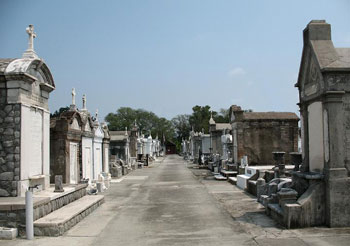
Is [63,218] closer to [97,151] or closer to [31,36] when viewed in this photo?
[31,36]

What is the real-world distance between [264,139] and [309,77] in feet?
40.4

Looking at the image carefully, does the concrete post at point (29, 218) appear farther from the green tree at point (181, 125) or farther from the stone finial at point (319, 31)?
the green tree at point (181, 125)

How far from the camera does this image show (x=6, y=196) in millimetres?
8609

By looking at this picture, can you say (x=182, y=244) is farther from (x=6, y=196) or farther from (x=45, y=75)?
(x=45, y=75)

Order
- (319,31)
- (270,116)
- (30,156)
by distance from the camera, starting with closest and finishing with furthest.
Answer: (319,31), (30,156), (270,116)

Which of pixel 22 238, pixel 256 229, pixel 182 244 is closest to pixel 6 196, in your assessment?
pixel 22 238

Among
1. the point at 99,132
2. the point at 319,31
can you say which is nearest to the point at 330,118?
the point at 319,31

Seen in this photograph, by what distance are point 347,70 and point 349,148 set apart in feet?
5.79

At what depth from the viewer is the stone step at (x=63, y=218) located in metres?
7.68

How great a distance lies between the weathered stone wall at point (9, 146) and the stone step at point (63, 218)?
120 cm

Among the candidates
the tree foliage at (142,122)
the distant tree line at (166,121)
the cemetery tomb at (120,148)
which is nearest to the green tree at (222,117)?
the distant tree line at (166,121)

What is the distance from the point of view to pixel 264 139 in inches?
842

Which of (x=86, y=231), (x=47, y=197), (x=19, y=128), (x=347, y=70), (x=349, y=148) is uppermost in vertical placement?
(x=347, y=70)

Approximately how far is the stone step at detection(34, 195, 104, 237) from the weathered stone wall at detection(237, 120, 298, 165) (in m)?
11.7
